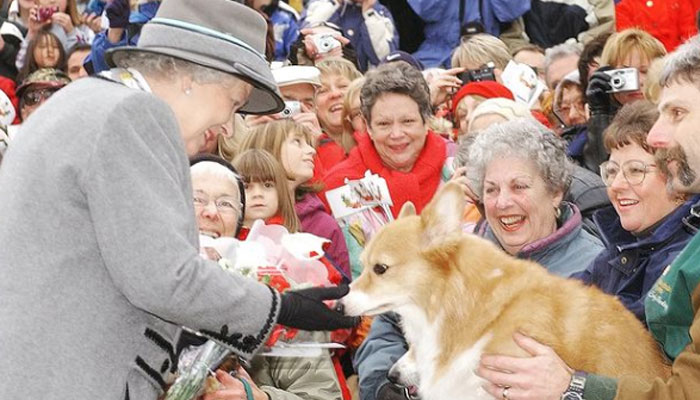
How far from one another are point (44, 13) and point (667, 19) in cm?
568

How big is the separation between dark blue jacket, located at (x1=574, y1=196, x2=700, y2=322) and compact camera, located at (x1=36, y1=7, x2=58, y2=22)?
7.43 metres

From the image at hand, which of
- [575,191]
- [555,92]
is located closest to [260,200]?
[575,191]

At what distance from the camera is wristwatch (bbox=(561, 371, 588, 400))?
3.09 m

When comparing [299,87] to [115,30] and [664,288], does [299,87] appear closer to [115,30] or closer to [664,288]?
[115,30]

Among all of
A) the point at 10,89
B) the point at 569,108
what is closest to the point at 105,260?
the point at 569,108

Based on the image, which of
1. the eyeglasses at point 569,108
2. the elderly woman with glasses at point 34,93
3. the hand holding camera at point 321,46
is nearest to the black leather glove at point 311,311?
the eyeglasses at point 569,108

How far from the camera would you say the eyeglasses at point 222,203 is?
452 centimetres

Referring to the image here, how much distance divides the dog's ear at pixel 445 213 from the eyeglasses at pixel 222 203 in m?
1.14

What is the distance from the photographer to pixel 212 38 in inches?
128

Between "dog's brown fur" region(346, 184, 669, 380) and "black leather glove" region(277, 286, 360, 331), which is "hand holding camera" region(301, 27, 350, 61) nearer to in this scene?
"dog's brown fur" region(346, 184, 669, 380)

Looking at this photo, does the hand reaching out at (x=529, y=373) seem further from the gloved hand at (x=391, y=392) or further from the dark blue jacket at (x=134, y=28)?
the dark blue jacket at (x=134, y=28)

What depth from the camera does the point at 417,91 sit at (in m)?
6.21

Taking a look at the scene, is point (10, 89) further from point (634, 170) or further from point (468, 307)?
point (468, 307)

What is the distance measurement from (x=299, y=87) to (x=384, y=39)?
242 cm
